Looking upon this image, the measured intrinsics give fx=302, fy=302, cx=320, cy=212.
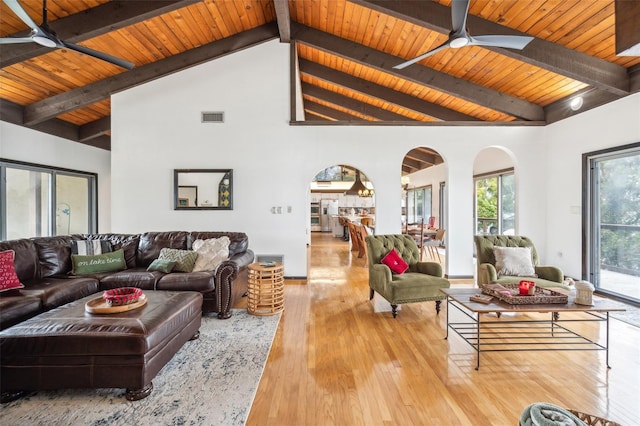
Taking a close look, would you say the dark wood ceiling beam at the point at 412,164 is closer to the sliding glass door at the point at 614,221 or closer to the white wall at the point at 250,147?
the white wall at the point at 250,147

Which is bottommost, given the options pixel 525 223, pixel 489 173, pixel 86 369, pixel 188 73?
pixel 86 369

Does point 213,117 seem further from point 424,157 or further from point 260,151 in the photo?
point 424,157

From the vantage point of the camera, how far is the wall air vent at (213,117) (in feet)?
18.1

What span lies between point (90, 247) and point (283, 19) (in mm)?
4273

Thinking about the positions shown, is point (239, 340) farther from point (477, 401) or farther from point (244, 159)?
Result: point (244, 159)

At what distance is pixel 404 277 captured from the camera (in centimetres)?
376

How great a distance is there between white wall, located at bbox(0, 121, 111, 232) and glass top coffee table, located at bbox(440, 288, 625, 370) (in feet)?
23.5

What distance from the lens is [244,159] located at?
5.51 metres

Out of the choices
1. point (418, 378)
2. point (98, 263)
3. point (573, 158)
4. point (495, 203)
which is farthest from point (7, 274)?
point (495, 203)

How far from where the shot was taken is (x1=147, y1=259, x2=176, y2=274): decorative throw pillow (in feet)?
12.6

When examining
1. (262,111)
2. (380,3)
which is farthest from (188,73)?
(380,3)

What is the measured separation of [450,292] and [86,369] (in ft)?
10.2

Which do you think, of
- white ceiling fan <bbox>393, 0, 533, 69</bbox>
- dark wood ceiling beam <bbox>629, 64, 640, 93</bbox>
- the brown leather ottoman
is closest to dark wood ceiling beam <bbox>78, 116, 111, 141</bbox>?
the brown leather ottoman

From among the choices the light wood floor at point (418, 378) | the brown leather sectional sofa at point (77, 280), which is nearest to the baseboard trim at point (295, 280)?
the brown leather sectional sofa at point (77, 280)
